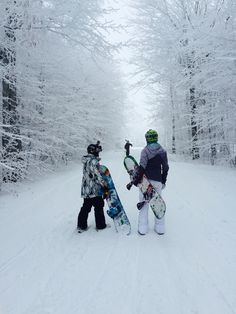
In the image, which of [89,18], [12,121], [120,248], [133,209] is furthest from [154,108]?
[120,248]

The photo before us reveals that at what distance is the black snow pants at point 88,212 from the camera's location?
5812 mm

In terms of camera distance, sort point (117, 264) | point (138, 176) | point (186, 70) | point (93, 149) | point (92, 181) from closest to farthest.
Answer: point (117, 264)
point (138, 176)
point (92, 181)
point (93, 149)
point (186, 70)

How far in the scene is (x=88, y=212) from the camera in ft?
19.4

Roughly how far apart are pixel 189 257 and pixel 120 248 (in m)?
1.15

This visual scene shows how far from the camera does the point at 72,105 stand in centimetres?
1653

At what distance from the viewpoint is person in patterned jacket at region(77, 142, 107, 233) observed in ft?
19.2

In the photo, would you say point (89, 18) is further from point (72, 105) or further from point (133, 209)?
point (133, 209)

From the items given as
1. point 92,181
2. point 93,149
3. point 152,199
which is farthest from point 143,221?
point 93,149

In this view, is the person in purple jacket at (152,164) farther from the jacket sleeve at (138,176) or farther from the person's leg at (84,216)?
the person's leg at (84,216)

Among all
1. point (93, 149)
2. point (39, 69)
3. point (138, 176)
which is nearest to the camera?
point (138, 176)

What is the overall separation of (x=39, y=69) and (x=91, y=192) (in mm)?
9673

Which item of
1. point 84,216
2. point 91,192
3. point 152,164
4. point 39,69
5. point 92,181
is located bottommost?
point 84,216

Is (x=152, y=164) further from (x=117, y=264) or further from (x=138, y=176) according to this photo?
(x=117, y=264)

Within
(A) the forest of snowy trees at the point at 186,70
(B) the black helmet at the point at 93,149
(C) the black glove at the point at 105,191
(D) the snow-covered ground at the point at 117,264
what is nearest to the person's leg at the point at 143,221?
(D) the snow-covered ground at the point at 117,264
